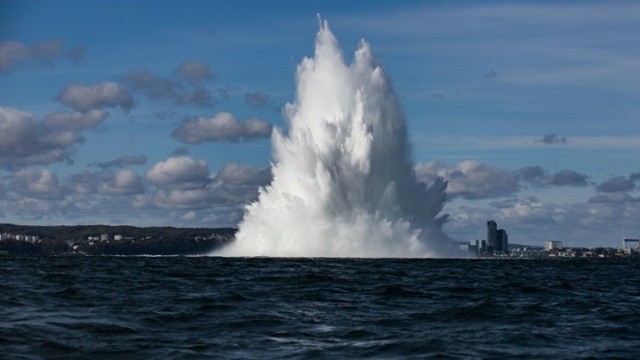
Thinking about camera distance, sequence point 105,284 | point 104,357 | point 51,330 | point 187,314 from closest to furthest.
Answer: point 104,357, point 51,330, point 187,314, point 105,284

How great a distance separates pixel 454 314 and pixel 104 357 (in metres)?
15.0

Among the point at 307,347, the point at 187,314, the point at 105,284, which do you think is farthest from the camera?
the point at 105,284

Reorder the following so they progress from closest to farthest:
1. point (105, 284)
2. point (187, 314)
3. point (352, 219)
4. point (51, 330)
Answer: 1. point (51, 330)
2. point (187, 314)
3. point (105, 284)
4. point (352, 219)

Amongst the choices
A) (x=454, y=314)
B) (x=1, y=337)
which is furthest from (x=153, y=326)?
(x=454, y=314)

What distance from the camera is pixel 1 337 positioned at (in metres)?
24.3

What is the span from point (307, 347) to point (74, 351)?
242 inches

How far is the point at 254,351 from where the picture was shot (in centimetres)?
2323

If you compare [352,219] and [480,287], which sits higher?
[352,219]

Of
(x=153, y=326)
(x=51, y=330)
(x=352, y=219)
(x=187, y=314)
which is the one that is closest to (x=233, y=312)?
(x=187, y=314)

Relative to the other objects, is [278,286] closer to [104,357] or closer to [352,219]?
[104,357]

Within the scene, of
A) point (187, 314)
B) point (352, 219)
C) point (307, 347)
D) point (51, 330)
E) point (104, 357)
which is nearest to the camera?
point (104, 357)

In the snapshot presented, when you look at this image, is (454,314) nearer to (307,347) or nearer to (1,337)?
(307,347)

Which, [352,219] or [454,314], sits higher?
[352,219]

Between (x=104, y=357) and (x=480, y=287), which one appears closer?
(x=104, y=357)
